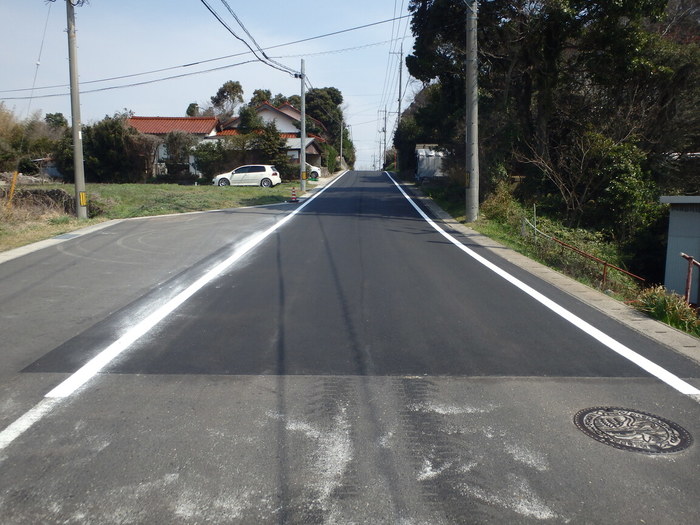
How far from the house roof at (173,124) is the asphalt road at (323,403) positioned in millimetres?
44922

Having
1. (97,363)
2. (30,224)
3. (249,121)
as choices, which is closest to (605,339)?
(97,363)

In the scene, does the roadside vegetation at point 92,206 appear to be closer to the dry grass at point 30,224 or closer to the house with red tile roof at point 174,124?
the dry grass at point 30,224

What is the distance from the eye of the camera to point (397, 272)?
37.0 ft

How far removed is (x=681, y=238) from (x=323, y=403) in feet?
46.7

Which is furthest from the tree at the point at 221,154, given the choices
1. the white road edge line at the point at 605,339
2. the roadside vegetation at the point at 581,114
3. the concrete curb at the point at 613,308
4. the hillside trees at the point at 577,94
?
the white road edge line at the point at 605,339

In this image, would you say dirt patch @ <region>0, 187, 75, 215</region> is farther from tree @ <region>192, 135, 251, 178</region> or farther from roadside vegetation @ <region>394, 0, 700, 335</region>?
tree @ <region>192, 135, 251, 178</region>

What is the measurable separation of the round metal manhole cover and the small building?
11951mm

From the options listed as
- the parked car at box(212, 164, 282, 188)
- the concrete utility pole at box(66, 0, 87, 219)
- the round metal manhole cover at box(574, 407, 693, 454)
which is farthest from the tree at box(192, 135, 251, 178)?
the round metal manhole cover at box(574, 407, 693, 454)

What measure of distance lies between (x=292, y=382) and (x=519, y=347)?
2719 millimetres

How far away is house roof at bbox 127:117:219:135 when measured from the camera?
52950 millimetres

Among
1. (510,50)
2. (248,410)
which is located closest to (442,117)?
(510,50)

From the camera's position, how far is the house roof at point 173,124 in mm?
52950

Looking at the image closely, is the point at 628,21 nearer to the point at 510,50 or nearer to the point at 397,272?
the point at 510,50

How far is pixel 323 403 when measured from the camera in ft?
17.3
